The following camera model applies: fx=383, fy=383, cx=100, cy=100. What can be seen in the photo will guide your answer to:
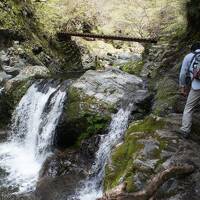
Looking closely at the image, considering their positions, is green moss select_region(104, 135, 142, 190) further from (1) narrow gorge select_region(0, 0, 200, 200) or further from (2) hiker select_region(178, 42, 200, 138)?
(2) hiker select_region(178, 42, 200, 138)

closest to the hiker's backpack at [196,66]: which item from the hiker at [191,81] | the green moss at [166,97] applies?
the hiker at [191,81]

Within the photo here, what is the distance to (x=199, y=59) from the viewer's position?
21.7 feet

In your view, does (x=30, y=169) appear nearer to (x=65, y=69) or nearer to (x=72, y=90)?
(x=72, y=90)

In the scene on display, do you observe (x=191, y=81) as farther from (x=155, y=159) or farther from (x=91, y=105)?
(x=91, y=105)

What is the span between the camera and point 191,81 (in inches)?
271

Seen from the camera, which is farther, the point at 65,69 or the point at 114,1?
the point at 114,1

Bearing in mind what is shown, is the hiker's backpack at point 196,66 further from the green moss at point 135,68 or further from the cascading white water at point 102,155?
the green moss at point 135,68

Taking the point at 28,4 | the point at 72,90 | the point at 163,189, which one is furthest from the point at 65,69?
the point at 163,189

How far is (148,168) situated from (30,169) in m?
4.73

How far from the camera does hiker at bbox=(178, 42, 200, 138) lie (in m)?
6.65

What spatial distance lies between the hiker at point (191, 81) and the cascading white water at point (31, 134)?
4164mm

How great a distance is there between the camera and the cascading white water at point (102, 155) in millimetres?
8459

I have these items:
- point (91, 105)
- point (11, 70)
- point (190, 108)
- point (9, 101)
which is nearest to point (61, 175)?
point (91, 105)

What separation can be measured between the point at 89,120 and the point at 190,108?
3817 millimetres
